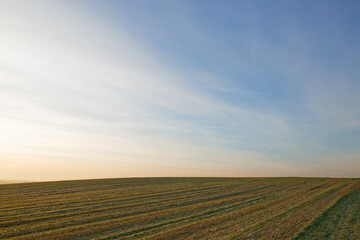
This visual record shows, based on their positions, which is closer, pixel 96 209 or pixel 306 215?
pixel 306 215

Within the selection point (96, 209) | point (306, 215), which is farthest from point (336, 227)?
point (96, 209)

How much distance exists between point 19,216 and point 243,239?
17512 mm

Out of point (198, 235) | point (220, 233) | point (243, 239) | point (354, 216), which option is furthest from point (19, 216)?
point (354, 216)

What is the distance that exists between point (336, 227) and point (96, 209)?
18.8 metres

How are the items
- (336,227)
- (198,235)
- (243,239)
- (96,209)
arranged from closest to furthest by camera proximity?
1. (243,239)
2. (198,235)
3. (336,227)
4. (96,209)

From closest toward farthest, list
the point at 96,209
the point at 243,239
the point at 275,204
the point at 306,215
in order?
the point at 243,239 → the point at 306,215 → the point at 96,209 → the point at 275,204

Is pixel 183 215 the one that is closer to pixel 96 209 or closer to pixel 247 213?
pixel 247 213

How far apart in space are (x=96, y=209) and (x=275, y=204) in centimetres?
1714

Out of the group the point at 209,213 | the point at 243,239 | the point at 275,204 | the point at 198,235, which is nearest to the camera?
the point at 243,239

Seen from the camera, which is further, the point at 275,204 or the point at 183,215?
the point at 275,204

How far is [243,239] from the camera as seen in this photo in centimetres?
1273

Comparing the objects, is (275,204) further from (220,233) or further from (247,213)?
(220,233)

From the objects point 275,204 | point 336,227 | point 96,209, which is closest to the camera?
point 336,227

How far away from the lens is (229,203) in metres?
23.4
